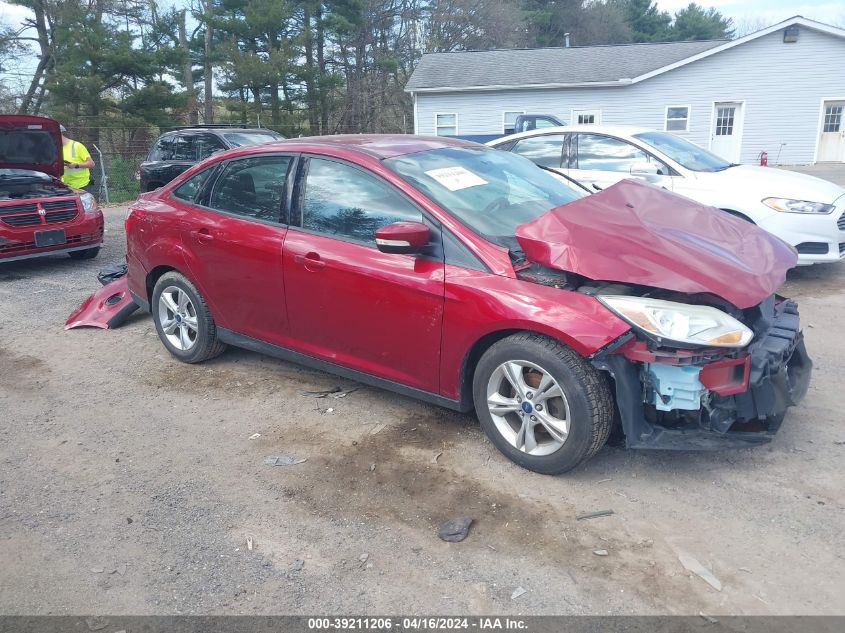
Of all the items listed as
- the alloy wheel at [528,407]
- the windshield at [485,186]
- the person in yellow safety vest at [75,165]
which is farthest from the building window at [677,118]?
the alloy wheel at [528,407]

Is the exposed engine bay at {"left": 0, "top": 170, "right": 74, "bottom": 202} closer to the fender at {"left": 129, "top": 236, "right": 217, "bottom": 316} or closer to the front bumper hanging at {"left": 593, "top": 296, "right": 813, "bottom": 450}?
the fender at {"left": 129, "top": 236, "right": 217, "bottom": 316}

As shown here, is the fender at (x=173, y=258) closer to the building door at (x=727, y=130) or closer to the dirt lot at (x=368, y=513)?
the dirt lot at (x=368, y=513)

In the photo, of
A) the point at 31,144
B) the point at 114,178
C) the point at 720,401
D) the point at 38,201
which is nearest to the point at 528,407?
the point at 720,401

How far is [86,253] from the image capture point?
9.34m

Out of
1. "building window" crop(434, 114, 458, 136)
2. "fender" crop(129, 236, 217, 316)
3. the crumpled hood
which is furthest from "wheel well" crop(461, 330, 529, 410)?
"building window" crop(434, 114, 458, 136)

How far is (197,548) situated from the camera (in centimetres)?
301

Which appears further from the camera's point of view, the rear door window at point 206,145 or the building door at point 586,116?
the building door at point 586,116

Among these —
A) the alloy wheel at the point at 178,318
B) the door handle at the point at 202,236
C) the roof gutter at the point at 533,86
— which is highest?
the roof gutter at the point at 533,86

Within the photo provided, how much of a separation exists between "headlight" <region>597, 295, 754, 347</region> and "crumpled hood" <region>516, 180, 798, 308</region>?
0.36ft

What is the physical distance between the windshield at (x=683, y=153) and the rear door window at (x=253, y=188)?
4.94 metres

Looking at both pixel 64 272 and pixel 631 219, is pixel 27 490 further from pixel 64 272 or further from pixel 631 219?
pixel 64 272

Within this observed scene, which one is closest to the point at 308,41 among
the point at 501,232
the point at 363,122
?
the point at 363,122

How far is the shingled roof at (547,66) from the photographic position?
81.9ft

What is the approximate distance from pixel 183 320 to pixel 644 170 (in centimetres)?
498
